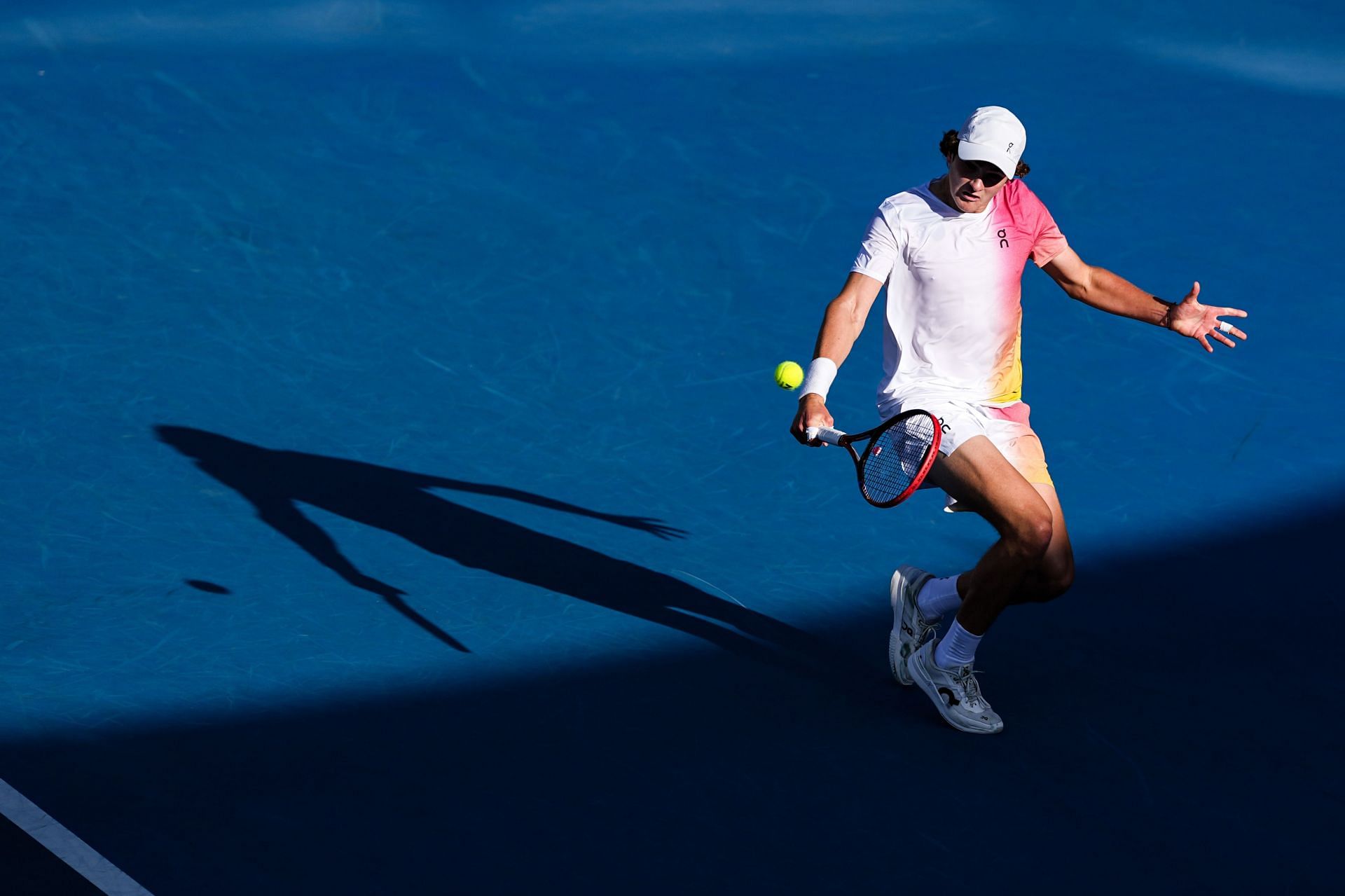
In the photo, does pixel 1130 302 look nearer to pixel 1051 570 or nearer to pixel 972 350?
pixel 972 350

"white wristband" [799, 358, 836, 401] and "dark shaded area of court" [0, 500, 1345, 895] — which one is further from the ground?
"white wristband" [799, 358, 836, 401]

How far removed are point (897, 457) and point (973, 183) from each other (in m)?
0.96

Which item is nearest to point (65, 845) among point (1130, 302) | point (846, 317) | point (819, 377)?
point (819, 377)

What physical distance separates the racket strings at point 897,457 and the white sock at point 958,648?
52cm

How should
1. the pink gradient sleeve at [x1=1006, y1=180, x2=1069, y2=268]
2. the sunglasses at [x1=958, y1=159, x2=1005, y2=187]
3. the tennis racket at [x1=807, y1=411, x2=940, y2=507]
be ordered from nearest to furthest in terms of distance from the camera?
1. the tennis racket at [x1=807, y1=411, x2=940, y2=507]
2. the sunglasses at [x1=958, y1=159, x2=1005, y2=187]
3. the pink gradient sleeve at [x1=1006, y1=180, x2=1069, y2=268]

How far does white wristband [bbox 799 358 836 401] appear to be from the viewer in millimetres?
5133

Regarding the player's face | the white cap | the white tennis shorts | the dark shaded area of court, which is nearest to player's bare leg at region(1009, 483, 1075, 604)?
the white tennis shorts

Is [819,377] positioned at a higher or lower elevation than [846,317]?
lower

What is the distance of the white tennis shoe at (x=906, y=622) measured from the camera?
223 inches

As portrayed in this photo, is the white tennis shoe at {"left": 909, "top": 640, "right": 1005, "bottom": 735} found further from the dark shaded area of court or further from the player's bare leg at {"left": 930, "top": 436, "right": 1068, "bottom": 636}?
the player's bare leg at {"left": 930, "top": 436, "right": 1068, "bottom": 636}

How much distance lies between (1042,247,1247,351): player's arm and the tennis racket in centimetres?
88

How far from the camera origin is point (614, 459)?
7402 mm

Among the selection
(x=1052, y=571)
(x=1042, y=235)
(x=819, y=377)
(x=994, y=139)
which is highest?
(x=994, y=139)

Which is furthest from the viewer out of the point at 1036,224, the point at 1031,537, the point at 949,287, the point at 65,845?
the point at 1036,224
